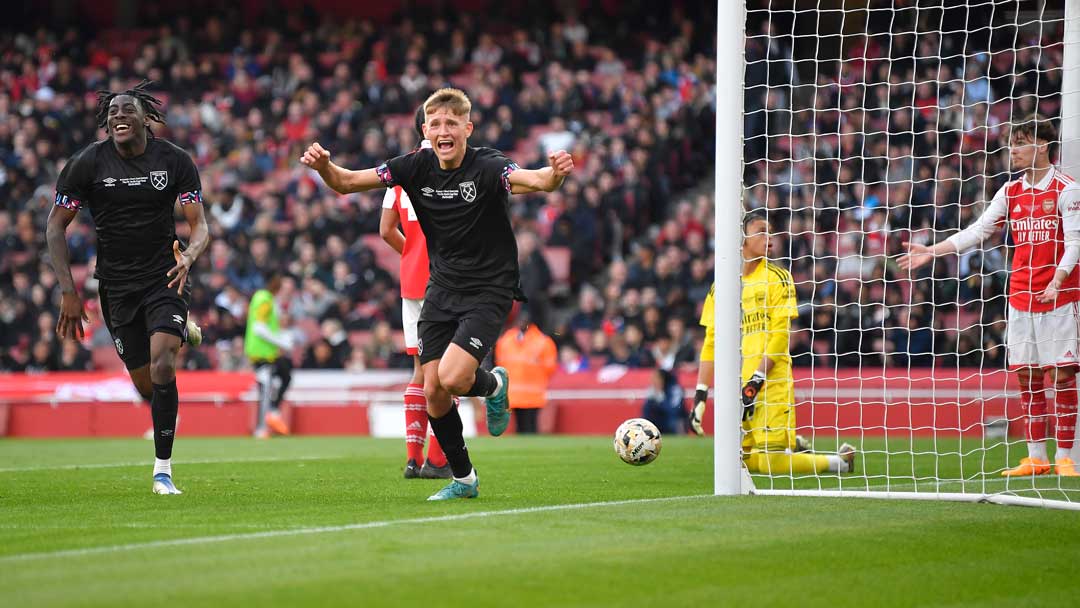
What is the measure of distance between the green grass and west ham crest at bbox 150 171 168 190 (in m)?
1.87

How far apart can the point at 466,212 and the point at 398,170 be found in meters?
0.43

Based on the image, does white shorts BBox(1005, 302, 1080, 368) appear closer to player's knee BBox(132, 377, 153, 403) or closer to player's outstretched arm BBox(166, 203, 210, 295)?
player's outstretched arm BBox(166, 203, 210, 295)

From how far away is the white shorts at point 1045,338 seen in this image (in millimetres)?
9328

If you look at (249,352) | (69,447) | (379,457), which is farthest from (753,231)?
(249,352)

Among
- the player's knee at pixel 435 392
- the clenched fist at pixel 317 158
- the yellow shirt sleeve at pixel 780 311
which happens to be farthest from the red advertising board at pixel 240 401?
the clenched fist at pixel 317 158

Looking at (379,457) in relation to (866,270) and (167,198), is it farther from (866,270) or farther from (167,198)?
(866,270)

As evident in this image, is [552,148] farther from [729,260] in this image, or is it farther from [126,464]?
[729,260]

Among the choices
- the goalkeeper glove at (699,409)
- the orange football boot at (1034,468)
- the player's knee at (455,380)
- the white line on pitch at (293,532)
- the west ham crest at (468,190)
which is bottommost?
the orange football boot at (1034,468)

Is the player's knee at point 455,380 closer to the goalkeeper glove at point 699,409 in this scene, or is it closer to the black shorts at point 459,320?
the black shorts at point 459,320

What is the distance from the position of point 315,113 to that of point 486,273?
790 inches

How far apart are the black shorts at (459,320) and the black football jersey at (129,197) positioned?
1849mm

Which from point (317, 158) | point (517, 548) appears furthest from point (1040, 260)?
point (517, 548)

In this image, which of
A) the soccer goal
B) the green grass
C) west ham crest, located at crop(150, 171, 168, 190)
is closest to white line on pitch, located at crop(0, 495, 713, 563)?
the green grass

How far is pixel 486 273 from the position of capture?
24.5 ft
